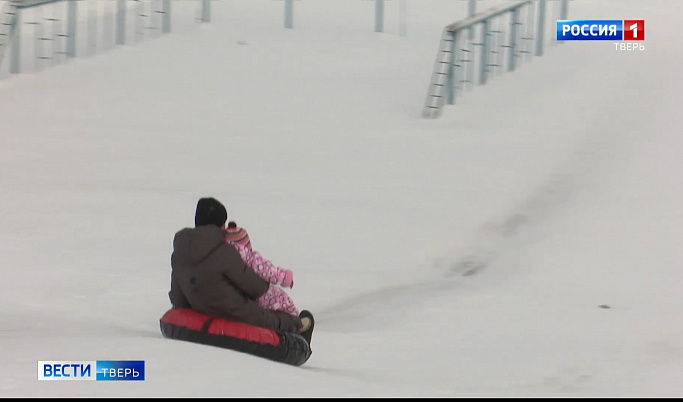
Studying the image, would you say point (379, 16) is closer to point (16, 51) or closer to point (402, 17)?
point (402, 17)

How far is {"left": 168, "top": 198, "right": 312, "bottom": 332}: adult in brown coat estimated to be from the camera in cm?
596

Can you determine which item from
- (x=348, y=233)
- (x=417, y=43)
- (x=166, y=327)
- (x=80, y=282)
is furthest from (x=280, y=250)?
(x=417, y=43)

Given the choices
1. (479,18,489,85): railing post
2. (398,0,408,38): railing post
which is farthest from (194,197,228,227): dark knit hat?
(398,0,408,38): railing post

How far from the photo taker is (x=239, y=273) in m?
5.98

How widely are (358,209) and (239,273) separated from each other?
15.0 ft

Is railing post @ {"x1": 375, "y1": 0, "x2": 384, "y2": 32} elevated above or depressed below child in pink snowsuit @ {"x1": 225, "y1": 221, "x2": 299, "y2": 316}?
above

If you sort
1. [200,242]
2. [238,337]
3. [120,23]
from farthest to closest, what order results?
1. [120,23]
2. [238,337]
3. [200,242]

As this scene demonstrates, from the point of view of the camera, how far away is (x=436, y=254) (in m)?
9.53

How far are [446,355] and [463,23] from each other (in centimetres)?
757

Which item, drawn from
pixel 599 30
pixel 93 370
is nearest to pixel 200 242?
pixel 93 370

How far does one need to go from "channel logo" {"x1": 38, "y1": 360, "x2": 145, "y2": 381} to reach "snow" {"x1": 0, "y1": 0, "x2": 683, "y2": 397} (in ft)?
0.26

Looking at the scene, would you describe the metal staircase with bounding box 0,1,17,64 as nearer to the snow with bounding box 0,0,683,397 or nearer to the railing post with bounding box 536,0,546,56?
the snow with bounding box 0,0,683,397

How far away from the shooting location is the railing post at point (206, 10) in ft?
57.3

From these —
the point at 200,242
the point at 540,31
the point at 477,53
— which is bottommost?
the point at 200,242
